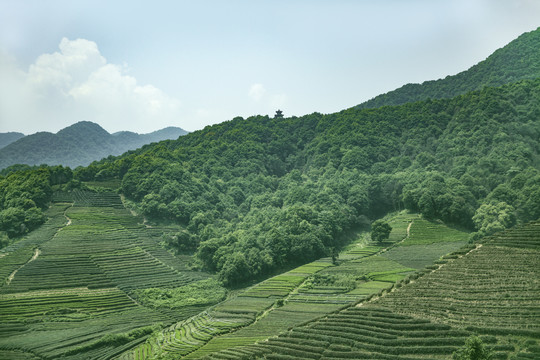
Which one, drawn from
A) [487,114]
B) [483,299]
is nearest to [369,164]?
[487,114]

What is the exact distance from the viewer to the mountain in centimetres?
13750

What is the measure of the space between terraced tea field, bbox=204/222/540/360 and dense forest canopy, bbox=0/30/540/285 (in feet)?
71.1

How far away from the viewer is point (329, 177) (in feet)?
370

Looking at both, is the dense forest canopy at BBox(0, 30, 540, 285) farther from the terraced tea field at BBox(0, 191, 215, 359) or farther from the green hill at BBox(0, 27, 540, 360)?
the terraced tea field at BBox(0, 191, 215, 359)

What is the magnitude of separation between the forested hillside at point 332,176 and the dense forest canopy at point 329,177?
11.2 inches

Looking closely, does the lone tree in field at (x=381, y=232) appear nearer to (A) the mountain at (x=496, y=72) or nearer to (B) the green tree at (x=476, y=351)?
(B) the green tree at (x=476, y=351)

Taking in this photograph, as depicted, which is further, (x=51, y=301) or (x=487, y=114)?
(x=487, y=114)

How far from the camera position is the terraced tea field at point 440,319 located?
A: 32.5 m

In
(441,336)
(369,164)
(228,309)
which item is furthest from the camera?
(369,164)

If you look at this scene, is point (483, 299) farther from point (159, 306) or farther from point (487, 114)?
point (487, 114)

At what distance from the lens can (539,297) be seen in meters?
36.0

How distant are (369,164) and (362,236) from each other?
1224 inches

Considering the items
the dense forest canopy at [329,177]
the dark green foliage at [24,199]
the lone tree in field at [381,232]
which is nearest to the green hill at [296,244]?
the dark green foliage at [24,199]

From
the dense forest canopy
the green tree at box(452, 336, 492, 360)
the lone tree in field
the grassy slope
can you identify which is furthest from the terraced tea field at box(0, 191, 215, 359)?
the green tree at box(452, 336, 492, 360)
